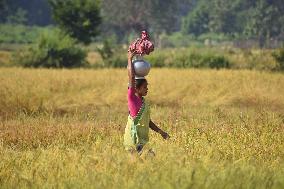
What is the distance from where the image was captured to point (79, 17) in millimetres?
37469

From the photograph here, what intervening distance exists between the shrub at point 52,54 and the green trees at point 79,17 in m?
3.73

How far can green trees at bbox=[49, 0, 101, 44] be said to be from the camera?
37031mm

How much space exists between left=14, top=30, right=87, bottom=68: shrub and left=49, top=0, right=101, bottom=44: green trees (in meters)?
3.73

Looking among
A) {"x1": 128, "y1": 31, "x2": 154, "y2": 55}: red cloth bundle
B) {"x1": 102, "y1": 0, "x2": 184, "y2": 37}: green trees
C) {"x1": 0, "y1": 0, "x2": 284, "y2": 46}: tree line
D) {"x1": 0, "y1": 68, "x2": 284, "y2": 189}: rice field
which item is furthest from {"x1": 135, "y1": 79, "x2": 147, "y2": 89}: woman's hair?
{"x1": 102, "y1": 0, "x2": 184, "y2": 37}: green trees

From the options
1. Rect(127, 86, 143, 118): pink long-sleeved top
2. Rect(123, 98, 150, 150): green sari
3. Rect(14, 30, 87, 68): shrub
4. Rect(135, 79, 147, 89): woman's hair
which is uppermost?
Rect(135, 79, 147, 89): woman's hair

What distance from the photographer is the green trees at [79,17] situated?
37031 mm

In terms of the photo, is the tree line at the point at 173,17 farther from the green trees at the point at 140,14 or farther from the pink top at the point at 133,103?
the pink top at the point at 133,103

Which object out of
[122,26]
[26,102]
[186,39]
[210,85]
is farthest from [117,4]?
[26,102]

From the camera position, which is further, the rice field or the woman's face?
the woman's face

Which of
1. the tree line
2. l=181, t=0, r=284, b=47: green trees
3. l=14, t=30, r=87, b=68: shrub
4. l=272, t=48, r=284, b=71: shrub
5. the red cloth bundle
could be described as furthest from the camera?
the tree line

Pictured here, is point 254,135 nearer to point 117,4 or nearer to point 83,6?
point 83,6

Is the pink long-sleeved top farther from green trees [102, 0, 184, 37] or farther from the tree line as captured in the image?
green trees [102, 0, 184, 37]

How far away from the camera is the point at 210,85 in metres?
20.3

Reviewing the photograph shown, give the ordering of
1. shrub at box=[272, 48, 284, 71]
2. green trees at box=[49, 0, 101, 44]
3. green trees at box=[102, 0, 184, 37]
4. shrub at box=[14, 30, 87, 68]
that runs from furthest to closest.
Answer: green trees at box=[102, 0, 184, 37], green trees at box=[49, 0, 101, 44], shrub at box=[14, 30, 87, 68], shrub at box=[272, 48, 284, 71]
